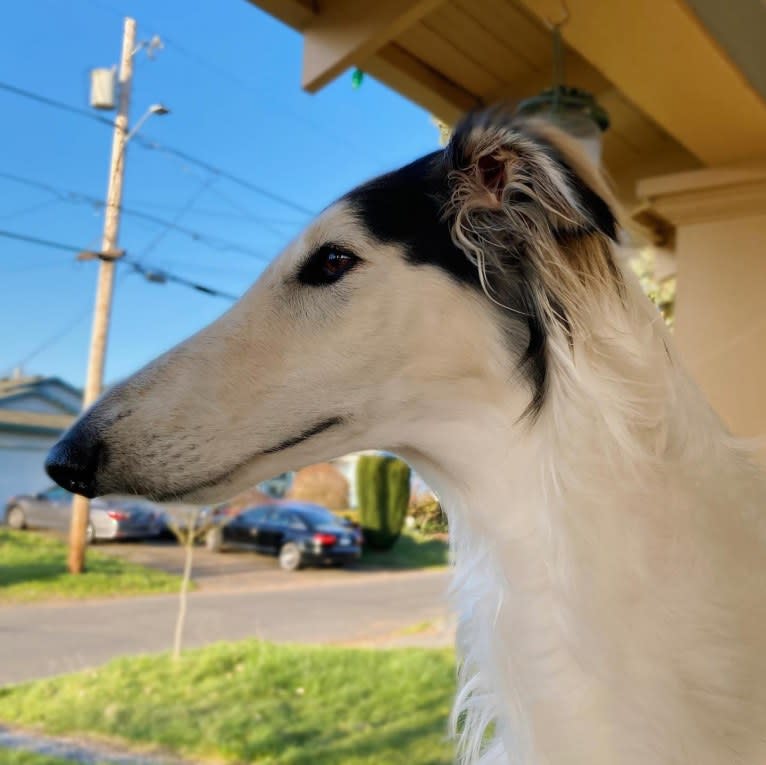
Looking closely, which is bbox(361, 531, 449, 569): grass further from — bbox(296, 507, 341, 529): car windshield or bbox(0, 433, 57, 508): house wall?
bbox(0, 433, 57, 508): house wall

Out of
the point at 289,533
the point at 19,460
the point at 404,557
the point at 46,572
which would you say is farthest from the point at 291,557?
the point at 19,460

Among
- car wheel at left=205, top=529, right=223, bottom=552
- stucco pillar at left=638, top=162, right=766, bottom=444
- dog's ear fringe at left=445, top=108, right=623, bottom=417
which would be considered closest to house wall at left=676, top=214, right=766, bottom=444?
stucco pillar at left=638, top=162, right=766, bottom=444

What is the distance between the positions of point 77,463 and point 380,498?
4.99 metres

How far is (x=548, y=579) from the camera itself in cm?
66

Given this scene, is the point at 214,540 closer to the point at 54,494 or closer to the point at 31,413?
the point at 54,494

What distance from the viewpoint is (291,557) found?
514 cm

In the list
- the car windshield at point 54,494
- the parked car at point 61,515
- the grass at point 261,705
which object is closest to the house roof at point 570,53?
the parked car at point 61,515

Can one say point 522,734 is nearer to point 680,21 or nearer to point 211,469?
point 211,469

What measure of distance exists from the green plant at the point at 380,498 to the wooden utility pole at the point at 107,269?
3.44m

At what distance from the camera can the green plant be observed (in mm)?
5551

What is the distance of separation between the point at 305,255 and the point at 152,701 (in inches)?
112

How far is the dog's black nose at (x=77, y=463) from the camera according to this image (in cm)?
65

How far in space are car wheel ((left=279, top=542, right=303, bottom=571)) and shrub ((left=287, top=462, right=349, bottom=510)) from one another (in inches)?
12.9

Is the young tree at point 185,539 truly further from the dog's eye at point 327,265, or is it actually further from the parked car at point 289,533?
the dog's eye at point 327,265
